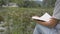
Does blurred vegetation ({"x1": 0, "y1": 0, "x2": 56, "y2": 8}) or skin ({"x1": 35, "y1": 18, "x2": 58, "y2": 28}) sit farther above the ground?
skin ({"x1": 35, "y1": 18, "x2": 58, "y2": 28})

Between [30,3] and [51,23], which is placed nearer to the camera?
[51,23]

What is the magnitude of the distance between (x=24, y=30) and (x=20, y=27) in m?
0.13

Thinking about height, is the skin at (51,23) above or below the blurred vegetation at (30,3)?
above

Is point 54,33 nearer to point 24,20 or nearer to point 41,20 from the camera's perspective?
point 41,20

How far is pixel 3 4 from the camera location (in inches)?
328

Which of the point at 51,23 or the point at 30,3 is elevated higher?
the point at 51,23

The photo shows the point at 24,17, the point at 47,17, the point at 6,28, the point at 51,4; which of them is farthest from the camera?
the point at 51,4

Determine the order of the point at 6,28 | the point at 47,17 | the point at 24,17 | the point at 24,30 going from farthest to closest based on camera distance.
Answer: the point at 24,17 < the point at 6,28 < the point at 24,30 < the point at 47,17

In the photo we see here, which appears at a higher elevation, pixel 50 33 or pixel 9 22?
pixel 50 33

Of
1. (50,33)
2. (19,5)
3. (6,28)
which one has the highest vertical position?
(50,33)

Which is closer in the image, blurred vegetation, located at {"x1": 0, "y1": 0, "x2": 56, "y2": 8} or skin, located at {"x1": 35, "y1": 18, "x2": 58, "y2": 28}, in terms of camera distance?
skin, located at {"x1": 35, "y1": 18, "x2": 58, "y2": 28}

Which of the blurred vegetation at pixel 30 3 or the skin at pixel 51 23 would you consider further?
the blurred vegetation at pixel 30 3

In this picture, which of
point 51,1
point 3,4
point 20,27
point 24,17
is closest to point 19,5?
point 3,4

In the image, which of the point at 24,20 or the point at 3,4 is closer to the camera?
the point at 24,20
